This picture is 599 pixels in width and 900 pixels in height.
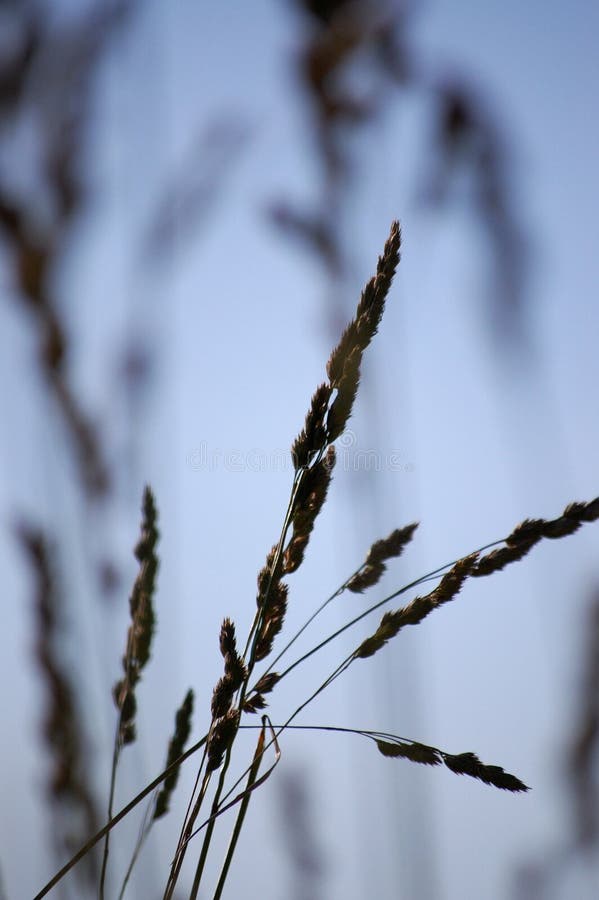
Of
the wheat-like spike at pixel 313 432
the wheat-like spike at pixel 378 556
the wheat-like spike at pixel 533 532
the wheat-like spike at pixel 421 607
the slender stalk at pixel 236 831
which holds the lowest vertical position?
the slender stalk at pixel 236 831

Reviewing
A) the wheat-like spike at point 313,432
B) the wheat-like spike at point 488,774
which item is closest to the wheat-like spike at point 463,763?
the wheat-like spike at point 488,774

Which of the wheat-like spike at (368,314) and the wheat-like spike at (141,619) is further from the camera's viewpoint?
the wheat-like spike at (141,619)

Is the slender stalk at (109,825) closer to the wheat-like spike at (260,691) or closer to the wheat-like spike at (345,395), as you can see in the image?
the wheat-like spike at (260,691)

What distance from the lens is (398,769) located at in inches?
29.5

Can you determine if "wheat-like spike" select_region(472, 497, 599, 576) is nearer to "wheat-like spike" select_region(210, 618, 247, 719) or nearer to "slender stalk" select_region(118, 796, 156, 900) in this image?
"wheat-like spike" select_region(210, 618, 247, 719)

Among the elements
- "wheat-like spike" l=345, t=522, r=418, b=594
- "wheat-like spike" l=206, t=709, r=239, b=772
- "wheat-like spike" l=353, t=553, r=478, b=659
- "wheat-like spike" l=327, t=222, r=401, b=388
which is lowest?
"wheat-like spike" l=206, t=709, r=239, b=772

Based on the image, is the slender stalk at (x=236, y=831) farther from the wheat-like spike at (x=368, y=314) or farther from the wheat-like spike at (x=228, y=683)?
the wheat-like spike at (x=368, y=314)

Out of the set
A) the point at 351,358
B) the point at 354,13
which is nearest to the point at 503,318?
the point at 354,13

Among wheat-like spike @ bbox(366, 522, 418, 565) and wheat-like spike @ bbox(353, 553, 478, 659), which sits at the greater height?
wheat-like spike @ bbox(366, 522, 418, 565)

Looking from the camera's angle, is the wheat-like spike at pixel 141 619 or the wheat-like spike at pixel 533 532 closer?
the wheat-like spike at pixel 533 532

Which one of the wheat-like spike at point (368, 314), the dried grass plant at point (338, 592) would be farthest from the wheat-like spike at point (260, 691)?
the wheat-like spike at point (368, 314)

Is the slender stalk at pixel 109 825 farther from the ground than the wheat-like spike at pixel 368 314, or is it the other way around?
the wheat-like spike at pixel 368 314

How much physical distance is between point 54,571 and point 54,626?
43 mm

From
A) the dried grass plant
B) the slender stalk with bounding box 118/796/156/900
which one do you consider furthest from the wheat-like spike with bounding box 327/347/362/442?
the slender stalk with bounding box 118/796/156/900
